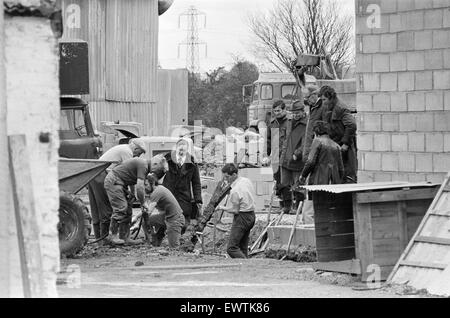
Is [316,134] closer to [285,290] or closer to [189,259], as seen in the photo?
[189,259]

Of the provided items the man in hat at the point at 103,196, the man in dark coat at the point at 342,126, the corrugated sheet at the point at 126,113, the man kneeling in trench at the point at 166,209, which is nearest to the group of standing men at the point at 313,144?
the man in dark coat at the point at 342,126

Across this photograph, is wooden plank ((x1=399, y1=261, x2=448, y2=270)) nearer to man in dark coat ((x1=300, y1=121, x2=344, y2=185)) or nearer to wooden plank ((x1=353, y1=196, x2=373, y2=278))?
wooden plank ((x1=353, y1=196, x2=373, y2=278))

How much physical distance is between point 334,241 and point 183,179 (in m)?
5.98

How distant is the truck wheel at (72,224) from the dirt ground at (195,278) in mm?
212

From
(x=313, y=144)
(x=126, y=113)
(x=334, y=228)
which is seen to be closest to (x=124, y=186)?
(x=313, y=144)

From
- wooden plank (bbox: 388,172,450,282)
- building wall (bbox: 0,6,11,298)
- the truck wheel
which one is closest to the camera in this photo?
building wall (bbox: 0,6,11,298)

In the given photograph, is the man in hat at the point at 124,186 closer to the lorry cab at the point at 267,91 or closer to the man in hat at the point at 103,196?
the man in hat at the point at 103,196

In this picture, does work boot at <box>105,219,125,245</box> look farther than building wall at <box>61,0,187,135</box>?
No

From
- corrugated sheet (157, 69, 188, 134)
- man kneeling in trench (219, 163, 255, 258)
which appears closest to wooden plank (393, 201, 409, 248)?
man kneeling in trench (219, 163, 255, 258)

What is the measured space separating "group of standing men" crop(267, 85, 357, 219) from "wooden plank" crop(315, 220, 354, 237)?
2290 millimetres

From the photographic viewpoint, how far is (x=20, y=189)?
830 centimetres

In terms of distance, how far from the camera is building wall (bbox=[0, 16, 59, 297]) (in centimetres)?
840

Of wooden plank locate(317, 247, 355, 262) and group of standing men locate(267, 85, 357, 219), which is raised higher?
group of standing men locate(267, 85, 357, 219)
